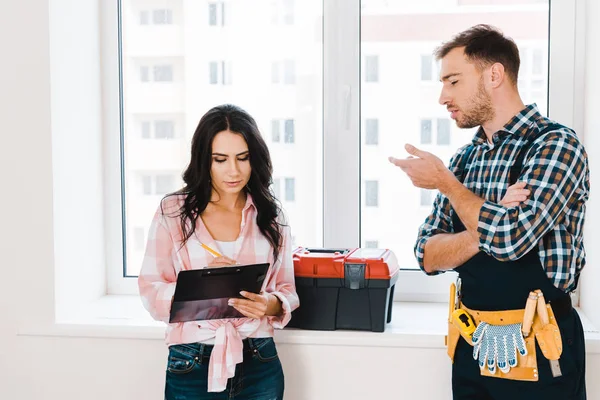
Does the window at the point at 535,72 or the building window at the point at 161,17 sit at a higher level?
the building window at the point at 161,17

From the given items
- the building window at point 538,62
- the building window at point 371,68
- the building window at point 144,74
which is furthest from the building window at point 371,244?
the building window at point 144,74

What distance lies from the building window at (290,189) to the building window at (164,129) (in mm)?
476

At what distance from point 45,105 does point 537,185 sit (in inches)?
62.7

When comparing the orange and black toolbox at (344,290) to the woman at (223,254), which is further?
the orange and black toolbox at (344,290)

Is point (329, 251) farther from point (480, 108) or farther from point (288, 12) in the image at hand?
point (288, 12)

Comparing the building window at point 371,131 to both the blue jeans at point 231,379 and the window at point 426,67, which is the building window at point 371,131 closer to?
the window at point 426,67

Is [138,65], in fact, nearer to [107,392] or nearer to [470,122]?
[107,392]

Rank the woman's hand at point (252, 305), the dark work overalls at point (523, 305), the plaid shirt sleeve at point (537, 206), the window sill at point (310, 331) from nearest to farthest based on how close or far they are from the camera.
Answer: the plaid shirt sleeve at point (537, 206) → the dark work overalls at point (523, 305) → the woman's hand at point (252, 305) → the window sill at point (310, 331)

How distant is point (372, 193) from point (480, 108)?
909 millimetres

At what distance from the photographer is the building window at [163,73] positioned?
8.86 feet

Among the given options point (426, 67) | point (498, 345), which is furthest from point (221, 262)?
point (426, 67)

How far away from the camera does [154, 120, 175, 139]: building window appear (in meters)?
2.71

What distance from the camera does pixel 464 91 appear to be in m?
1.82

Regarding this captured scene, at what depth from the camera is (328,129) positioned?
2.64 meters
